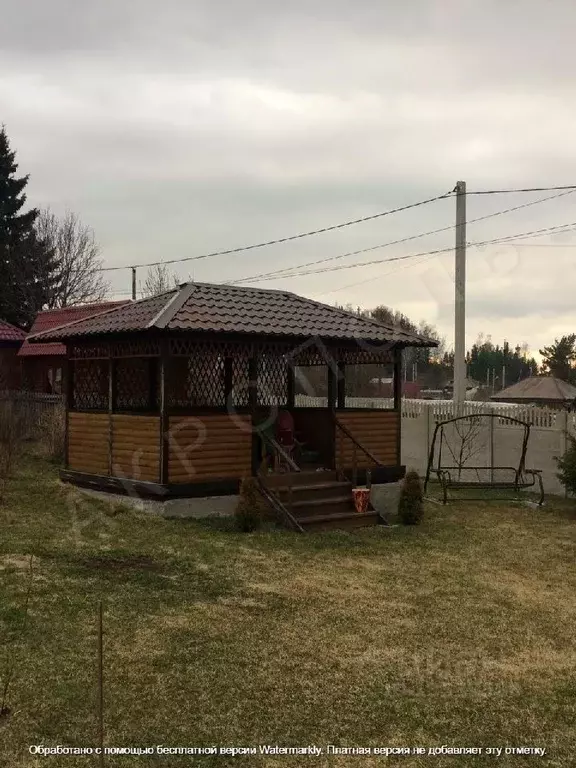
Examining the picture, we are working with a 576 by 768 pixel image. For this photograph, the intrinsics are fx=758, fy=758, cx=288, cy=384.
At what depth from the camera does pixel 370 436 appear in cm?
1156

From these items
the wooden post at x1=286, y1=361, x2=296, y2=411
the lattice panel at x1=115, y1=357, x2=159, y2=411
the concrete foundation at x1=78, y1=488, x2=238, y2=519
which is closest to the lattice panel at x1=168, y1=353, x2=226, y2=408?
the lattice panel at x1=115, y1=357, x2=159, y2=411

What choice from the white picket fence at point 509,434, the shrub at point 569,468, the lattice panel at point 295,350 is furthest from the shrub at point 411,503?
the white picket fence at point 509,434

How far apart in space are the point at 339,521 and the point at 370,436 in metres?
2.23

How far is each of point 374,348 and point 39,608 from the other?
7080mm

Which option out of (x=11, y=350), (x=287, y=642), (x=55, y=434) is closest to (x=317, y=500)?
(x=287, y=642)

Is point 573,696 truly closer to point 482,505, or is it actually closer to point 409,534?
point 409,534

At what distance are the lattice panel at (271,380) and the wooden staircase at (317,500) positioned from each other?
2.74 m

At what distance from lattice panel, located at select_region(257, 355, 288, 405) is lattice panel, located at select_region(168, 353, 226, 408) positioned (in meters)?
0.70

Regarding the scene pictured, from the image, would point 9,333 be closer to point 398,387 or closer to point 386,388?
point 398,387

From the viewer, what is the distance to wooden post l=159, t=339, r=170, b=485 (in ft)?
31.6

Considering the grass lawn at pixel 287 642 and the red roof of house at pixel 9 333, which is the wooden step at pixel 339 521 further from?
the red roof of house at pixel 9 333

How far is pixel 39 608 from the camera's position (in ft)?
18.7

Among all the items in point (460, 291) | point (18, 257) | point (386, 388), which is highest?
point (18, 257)

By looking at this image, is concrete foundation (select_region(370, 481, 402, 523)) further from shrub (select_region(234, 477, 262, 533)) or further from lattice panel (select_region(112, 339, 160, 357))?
lattice panel (select_region(112, 339, 160, 357))
